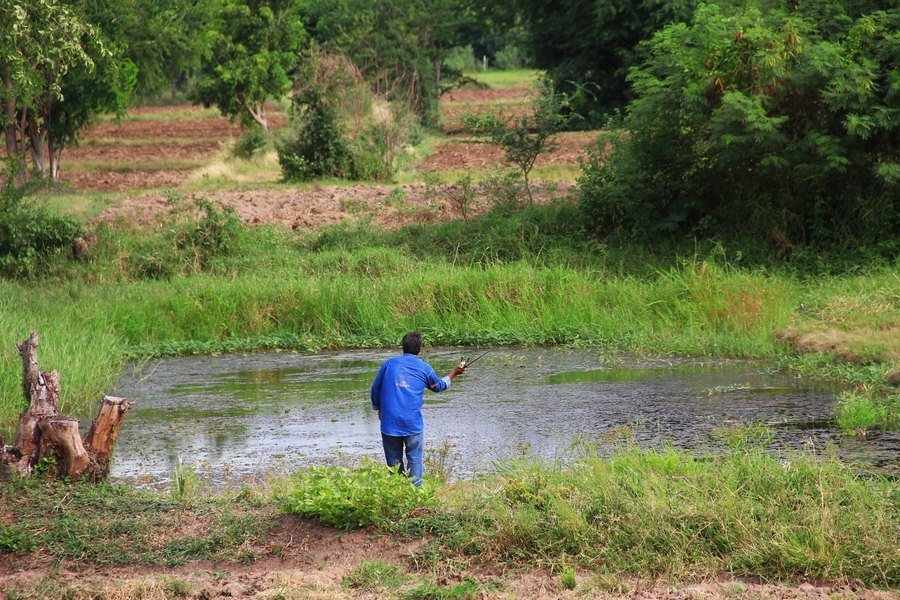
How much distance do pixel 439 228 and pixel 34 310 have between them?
777cm

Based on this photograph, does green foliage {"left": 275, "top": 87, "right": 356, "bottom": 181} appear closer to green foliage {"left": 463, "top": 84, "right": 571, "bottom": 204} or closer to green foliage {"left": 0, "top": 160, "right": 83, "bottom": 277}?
green foliage {"left": 463, "top": 84, "right": 571, "bottom": 204}

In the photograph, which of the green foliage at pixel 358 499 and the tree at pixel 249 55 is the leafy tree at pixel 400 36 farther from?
the green foliage at pixel 358 499

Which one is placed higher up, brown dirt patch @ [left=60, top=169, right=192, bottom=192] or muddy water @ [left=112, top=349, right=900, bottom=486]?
muddy water @ [left=112, top=349, right=900, bottom=486]

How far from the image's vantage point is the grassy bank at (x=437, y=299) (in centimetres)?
1569

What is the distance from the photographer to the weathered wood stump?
29.9 feet

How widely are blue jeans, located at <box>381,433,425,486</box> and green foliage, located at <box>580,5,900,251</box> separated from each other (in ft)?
37.2

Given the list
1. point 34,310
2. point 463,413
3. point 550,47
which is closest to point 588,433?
point 463,413

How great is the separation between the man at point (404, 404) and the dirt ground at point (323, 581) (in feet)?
3.63

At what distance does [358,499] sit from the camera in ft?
25.8

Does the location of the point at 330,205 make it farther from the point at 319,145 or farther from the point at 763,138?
the point at 763,138

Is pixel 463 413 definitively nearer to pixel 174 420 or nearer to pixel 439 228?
pixel 174 420

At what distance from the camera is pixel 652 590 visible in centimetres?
695

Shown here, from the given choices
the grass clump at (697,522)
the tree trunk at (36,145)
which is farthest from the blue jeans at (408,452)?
the tree trunk at (36,145)

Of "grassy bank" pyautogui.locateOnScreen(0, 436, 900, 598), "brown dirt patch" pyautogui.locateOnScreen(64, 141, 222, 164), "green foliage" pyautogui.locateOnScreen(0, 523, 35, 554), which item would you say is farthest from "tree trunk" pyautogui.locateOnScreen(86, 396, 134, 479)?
"brown dirt patch" pyautogui.locateOnScreen(64, 141, 222, 164)
